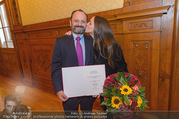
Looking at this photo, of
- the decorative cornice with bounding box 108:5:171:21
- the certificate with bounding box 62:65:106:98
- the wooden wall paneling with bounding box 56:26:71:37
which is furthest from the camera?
the wooden wall paneling with bounding box 56:26:71:37

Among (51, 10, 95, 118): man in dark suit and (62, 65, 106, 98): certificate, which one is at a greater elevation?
(51, 10, 95, 118): man in dark suit

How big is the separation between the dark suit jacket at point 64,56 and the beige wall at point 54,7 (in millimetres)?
982

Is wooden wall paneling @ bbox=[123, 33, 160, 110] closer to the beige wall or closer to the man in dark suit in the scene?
the beige wall

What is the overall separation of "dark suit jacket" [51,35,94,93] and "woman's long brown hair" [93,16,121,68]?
115mm

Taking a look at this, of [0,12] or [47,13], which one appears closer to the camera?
[47,13]

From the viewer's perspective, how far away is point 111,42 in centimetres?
117

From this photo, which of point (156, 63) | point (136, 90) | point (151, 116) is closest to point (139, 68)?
point (156, 63)

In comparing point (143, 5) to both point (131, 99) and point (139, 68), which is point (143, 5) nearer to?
point (139, 68)

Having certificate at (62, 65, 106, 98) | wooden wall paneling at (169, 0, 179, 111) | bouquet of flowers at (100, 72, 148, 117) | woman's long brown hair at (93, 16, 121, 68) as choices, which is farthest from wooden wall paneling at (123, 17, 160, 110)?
bouquet of flowers at (100, 72, 148, 117)

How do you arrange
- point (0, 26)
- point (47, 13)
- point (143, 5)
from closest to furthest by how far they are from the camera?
point (143, 5)
point (47, 13)
point (0, 26)

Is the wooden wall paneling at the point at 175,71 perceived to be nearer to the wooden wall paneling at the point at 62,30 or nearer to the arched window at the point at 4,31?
the wooden wall paneling at the point at 62,30

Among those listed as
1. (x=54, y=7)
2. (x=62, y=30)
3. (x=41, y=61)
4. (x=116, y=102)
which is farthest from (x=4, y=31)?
(x=116, y=102)

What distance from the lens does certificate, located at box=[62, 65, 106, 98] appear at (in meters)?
1.06

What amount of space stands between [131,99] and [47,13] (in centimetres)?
265
